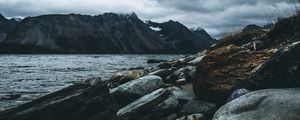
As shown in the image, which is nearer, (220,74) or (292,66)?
(292,66)

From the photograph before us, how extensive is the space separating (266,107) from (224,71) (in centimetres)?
375

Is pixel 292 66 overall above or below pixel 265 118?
above

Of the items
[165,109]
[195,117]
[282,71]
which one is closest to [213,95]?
[195,117]

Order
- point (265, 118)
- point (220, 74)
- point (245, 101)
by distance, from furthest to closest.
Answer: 1. point (220, 74)
2. point (245, 101)
3. point (265, 118)

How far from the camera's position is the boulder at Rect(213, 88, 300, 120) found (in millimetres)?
7375

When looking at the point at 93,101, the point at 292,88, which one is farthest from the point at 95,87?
the point at 292,88

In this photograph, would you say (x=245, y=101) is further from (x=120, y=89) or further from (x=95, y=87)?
(x=120, y=89)

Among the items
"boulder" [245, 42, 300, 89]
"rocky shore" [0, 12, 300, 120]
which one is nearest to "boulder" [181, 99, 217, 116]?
"rocky shore" [0, 12, 300, 120]

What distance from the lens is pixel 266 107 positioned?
762cm

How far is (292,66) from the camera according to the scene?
832 centimetres

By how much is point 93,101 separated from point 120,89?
12.0 feet

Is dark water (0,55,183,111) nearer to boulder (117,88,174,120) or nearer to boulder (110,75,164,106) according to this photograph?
boulder (110,75,164,106)

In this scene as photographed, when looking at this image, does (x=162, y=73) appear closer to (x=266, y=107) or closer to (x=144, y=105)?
(x=144, y=105)

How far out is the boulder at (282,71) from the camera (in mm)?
8305
